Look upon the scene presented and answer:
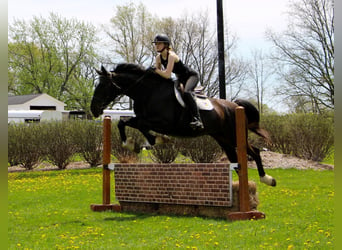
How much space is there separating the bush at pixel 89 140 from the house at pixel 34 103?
26.3 meters

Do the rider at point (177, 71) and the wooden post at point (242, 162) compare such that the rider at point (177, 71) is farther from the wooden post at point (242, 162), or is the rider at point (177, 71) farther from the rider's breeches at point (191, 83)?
the wooden post at point (242, 162)

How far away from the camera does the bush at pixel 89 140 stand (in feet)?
57.0

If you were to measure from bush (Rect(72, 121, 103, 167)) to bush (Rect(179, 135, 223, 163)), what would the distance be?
12.0 feet

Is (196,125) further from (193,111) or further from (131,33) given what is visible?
(131,33)

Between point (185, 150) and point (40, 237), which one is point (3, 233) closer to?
point (40, 237)

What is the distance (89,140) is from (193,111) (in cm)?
1131

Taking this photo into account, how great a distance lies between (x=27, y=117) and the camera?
32.5 meters

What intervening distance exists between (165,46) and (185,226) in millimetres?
2824

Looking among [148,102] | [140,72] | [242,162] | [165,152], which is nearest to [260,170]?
[242,162]

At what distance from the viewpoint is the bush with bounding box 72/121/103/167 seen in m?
17.4

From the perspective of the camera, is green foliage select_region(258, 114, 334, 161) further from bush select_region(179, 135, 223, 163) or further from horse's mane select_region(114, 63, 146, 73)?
horse's mane select_region(114, 63, 146, 73)

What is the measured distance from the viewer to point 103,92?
6.79 meters

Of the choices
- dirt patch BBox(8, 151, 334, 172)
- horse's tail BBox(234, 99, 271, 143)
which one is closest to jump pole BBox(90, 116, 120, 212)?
horse's tail BBox(234, 99, 271, 143)

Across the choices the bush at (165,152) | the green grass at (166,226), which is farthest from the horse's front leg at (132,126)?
the bush at (165,152)
